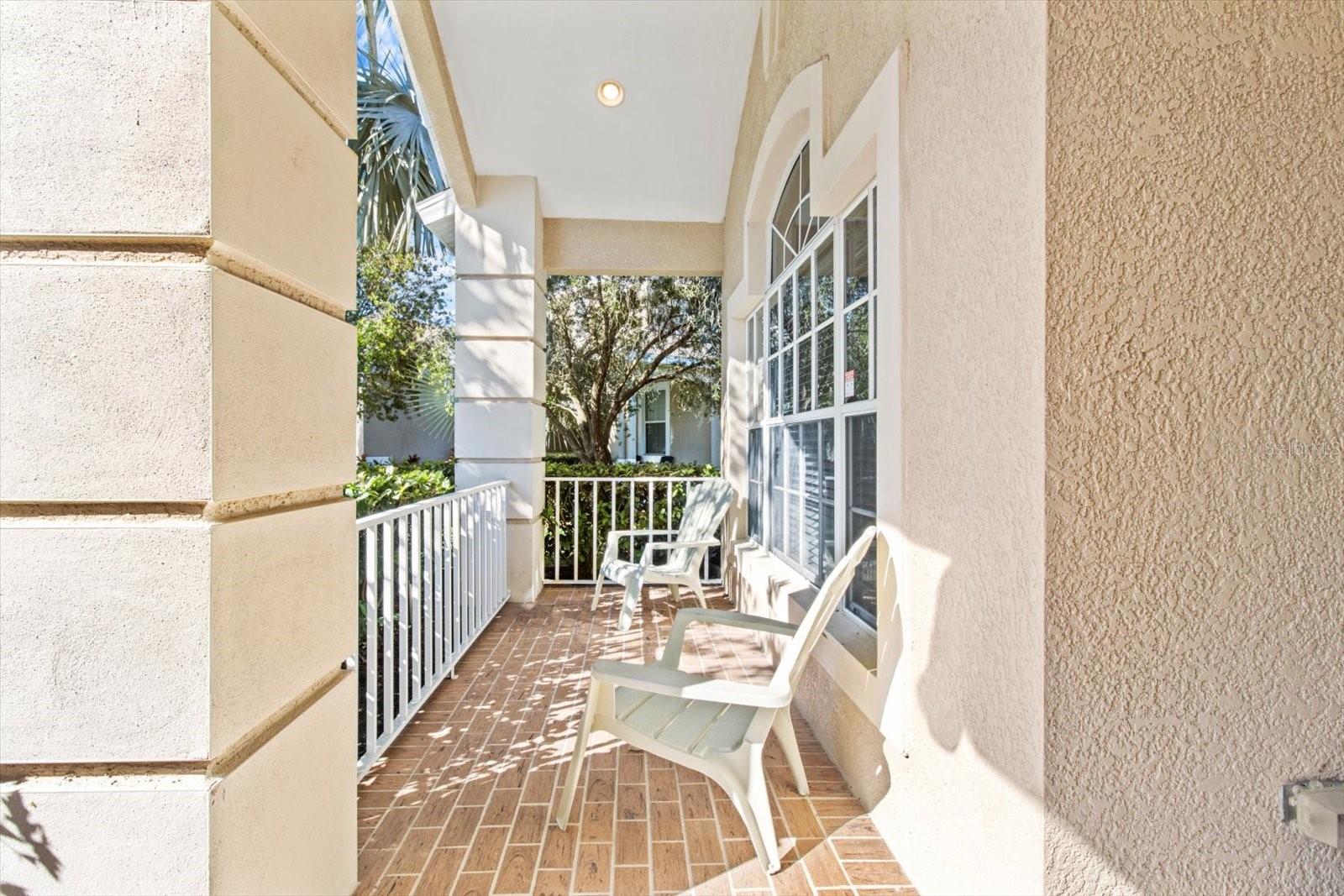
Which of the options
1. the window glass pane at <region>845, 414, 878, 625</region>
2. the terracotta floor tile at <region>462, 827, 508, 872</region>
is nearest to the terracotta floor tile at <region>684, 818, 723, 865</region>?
the terracotta floor tile at <region>462, 827, 508, 872</region>

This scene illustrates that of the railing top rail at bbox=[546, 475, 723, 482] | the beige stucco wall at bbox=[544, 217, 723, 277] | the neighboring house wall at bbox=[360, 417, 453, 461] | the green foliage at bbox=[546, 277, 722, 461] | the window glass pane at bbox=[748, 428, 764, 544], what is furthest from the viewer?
the neighboring house wall at bbox=[360, 417, 453, 461]

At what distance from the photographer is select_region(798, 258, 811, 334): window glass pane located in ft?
10.9

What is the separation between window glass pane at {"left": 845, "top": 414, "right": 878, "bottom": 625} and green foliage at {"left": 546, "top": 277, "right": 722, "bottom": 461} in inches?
232

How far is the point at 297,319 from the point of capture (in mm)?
1354

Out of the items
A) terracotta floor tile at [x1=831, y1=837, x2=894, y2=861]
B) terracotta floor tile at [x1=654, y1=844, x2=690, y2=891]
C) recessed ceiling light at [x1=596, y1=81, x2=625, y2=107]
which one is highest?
recessed ceiling light at [x1=596, y1=81, x2=625, y2=107]

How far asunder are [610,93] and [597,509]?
322 cm

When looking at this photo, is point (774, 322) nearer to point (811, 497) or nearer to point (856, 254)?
point (811, 497)

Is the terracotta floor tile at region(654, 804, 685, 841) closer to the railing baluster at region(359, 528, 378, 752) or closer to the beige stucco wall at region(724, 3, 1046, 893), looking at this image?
the beige stucco wall at region(724, 3, 1046, 893)

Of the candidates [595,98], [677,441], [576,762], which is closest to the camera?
[576,762]

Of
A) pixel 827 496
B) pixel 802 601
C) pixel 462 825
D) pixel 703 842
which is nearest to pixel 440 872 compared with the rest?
pixel 462 825

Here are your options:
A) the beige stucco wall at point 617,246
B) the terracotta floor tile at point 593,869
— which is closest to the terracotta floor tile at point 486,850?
the terracotta floor tile at point 593,869

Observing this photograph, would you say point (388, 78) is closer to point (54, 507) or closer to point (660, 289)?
point (660, 289)

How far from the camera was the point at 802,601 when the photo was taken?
2982mm

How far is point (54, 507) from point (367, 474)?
3.38m
